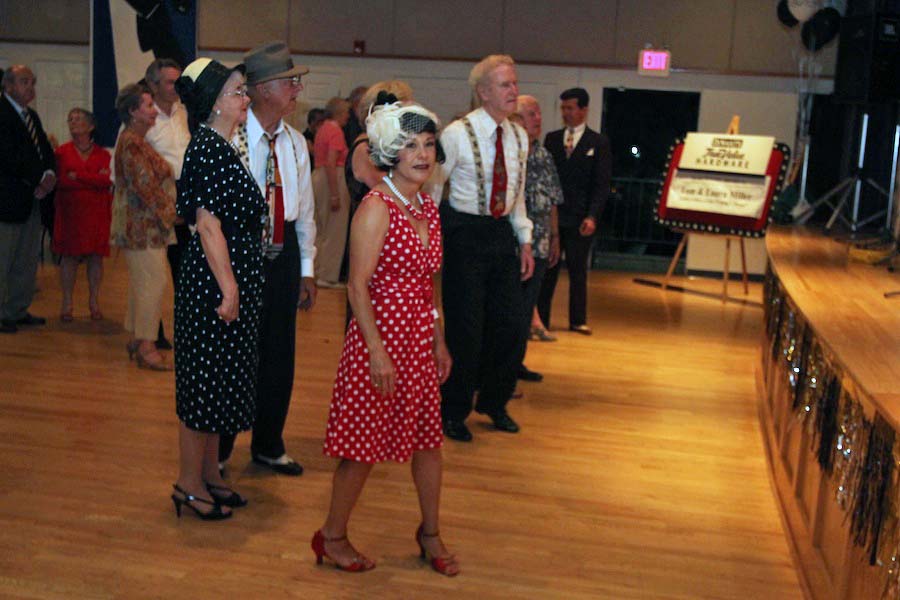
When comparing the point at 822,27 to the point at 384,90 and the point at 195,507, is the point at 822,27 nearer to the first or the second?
the point at 384,90

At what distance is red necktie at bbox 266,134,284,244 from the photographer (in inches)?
159

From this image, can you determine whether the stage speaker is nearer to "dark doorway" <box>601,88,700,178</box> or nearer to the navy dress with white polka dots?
"dark doorway" <box>601,88,700,178</box>

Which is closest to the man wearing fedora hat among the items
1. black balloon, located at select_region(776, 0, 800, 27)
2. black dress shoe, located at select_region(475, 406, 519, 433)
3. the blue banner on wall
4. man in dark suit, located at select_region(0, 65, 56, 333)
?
black dress shoe, located at select_region(475, 406, 519, 433)

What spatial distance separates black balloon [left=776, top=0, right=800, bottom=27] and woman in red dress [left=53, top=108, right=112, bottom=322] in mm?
6601

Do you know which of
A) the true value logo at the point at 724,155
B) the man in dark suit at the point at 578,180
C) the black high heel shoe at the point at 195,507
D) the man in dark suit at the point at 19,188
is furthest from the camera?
the true value logo at the point at 724,155

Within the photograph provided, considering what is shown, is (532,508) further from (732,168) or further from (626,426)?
(732,168)

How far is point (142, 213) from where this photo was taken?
19.3 feet

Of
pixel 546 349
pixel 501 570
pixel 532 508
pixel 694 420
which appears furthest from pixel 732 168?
pixel 501 570

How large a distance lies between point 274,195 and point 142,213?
2.09 m

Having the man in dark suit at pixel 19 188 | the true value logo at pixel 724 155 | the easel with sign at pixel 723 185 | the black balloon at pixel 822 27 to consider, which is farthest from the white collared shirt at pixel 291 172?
the black balloon at pixel 822 27

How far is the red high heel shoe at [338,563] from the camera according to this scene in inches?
136

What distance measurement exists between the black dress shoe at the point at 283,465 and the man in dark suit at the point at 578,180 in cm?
340

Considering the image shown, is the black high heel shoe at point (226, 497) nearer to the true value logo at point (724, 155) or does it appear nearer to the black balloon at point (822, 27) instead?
the true value logo at point (724, 155)

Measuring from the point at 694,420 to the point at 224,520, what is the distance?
267 cm
